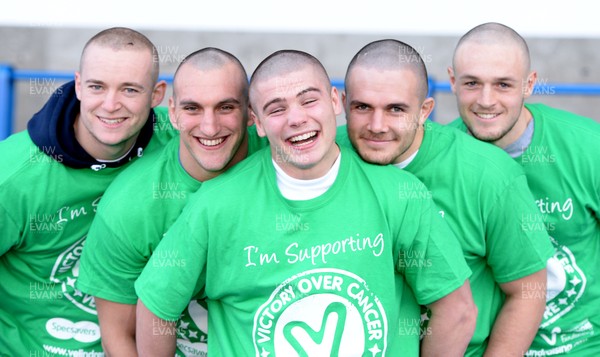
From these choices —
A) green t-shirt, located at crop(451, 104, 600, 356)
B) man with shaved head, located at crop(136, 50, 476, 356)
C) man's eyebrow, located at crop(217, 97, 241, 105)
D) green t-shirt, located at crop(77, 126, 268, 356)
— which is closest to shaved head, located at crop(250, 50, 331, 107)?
man with shaved head, located at crop(136, 50, 476, 356)

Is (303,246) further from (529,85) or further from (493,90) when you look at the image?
(529,85)

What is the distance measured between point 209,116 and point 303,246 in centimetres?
55

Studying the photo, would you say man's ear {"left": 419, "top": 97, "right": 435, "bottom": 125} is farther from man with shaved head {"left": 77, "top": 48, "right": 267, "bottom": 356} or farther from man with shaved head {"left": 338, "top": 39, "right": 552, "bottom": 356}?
man with shaved head {"left": 77, "top": 48, "right": 267, "bottom": 356}

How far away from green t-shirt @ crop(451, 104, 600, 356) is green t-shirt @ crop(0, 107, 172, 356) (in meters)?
1.39

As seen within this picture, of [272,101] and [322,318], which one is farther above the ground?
[272,101]

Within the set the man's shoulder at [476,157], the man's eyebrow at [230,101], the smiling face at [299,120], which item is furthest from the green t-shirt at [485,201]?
the man's eyebrow at [230,101]

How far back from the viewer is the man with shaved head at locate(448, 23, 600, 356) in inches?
116

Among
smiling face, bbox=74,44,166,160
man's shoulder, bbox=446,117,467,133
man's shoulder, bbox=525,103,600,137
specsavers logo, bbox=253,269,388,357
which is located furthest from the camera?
man's shoulder, bbox=446,117,467,133

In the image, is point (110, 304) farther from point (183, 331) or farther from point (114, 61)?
point (114, 61)

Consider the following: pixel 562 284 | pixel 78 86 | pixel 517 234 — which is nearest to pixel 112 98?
pixel 78 86

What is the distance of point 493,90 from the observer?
2.95 metres

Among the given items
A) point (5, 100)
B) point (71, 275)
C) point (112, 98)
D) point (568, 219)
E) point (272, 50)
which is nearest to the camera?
point (112, 98)

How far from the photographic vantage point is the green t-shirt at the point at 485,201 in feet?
8.86

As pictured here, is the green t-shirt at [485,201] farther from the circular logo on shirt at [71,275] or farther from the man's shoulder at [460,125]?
the circular logo on shirt at [71,275]
